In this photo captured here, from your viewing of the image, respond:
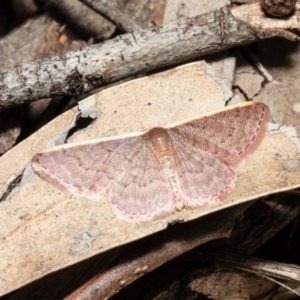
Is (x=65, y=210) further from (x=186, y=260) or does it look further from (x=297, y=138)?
(x=297, y=138)

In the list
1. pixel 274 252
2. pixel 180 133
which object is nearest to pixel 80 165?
pixel 180 133

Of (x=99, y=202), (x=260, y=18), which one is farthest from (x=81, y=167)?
(x=260, y=18)

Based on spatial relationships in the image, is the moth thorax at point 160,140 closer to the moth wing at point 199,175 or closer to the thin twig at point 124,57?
the moth wing at point 199,175

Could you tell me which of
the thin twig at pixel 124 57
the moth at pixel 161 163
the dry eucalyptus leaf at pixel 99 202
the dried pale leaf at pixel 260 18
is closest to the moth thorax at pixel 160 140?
the moth at pixel 161 163

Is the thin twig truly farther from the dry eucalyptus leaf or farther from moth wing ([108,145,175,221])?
moth wing ([108,145,175,221])

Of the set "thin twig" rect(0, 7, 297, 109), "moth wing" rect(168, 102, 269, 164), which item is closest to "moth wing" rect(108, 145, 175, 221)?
"moth wing" rect(168, 102, 269, 164)

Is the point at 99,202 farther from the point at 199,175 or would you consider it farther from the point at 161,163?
the point at 199,175

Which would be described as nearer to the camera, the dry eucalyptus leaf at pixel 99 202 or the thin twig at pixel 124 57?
the dry eucalyptus leaf at pixel 99 202
